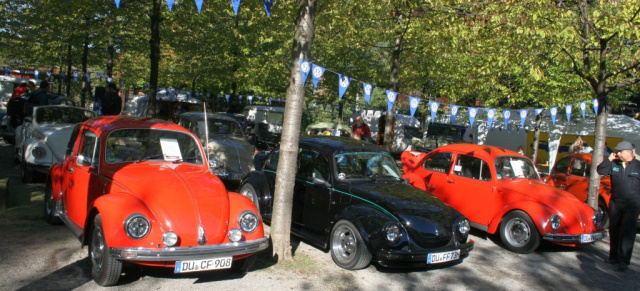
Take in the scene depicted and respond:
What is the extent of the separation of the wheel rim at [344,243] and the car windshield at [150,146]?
2088mm

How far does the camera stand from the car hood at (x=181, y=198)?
4.69 metres

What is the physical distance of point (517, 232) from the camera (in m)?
7.86

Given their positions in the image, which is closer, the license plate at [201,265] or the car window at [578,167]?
the license plate at [201,265]

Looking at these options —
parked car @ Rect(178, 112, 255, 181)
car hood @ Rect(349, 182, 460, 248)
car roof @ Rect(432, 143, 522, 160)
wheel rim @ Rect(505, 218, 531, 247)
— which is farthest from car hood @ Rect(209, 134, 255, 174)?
wheel rim @ Rect(505, 218, 531, 247)

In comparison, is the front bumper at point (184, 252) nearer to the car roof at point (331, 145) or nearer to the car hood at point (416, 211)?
the car hood at point (416, 211)

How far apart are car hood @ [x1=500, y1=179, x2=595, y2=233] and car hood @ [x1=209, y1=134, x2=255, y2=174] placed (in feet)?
18.7

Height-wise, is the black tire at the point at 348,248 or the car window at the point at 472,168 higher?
the car window at the point at 472,168

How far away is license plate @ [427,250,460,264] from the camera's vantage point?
5699 millimetres

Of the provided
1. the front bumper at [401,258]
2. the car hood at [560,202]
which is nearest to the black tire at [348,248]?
the front bumper at [401,258]

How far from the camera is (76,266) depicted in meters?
5.39

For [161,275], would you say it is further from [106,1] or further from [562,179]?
[106,1]

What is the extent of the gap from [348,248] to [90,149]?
3.55 metres

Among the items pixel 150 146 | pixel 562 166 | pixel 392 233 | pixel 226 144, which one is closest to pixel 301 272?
pixel 392 233

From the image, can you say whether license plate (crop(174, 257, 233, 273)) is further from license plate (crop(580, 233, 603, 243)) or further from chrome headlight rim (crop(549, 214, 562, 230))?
license plate (crop(580, 233, 603, 243))
